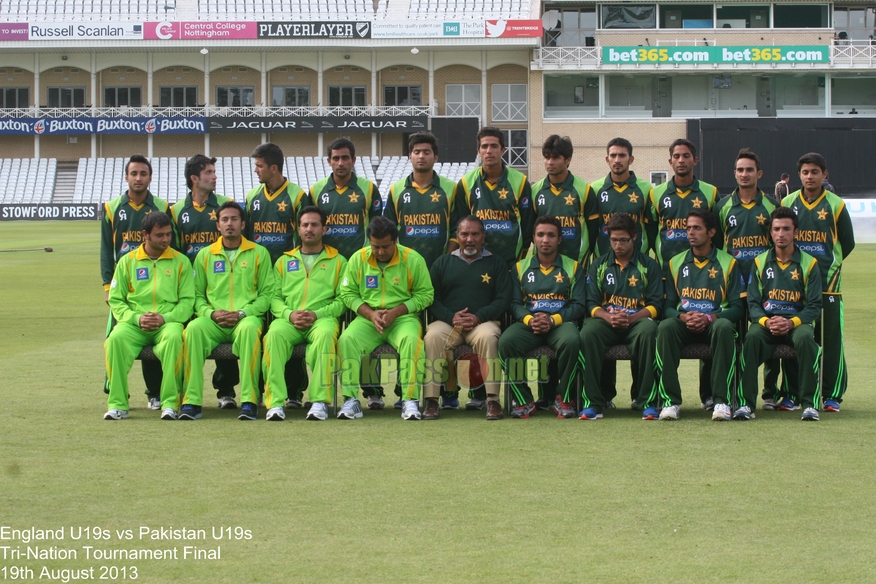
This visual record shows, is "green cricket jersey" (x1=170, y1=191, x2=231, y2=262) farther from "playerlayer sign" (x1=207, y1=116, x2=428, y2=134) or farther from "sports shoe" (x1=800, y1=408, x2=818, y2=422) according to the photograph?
"playerlayer sign" (x1=207, y1=116, x2=428, y2=134)

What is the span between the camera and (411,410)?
26.2 feet

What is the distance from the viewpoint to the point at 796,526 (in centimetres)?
502

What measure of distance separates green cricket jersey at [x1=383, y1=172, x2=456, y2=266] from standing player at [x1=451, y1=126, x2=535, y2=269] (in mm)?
112

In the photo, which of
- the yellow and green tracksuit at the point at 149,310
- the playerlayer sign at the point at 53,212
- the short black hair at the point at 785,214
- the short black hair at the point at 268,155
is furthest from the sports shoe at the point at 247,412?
the playerlayer sign at the point at 53,212

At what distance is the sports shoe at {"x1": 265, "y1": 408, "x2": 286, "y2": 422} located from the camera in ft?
26.0

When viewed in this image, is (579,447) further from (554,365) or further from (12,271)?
(12,271)

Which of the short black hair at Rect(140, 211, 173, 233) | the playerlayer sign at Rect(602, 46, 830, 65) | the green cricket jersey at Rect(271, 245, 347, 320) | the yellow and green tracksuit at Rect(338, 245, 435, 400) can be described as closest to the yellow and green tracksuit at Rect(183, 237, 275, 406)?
the green cricket jersey at Rect(271, 245, 347, 320)

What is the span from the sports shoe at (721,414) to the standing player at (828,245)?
3.18 ft

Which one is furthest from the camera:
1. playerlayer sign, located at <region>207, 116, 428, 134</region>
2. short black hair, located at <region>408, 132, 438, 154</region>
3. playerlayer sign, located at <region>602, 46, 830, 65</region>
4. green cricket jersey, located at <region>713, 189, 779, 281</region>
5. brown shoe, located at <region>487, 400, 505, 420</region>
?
playerlayer sign, located at <region>207, 116, 428, 134</region>

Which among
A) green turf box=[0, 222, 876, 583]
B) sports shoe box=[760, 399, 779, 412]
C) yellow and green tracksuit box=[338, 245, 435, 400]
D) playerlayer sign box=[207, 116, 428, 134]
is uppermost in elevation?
playerlayer sign box=[207, 116, 428, 134]

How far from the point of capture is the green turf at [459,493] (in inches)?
177

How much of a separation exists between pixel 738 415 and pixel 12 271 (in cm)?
1862

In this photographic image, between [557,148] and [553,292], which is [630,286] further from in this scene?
[557,148]

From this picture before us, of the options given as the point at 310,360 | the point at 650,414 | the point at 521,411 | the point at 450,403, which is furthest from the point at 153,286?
the point at 650,414
